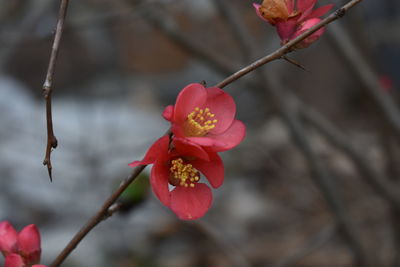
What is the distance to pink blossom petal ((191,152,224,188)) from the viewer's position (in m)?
0.67

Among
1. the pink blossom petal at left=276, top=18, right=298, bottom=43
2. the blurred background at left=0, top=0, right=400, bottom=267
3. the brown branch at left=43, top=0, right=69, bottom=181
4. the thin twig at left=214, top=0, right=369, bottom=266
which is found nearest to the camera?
the brown branch at left=43, top=0, right=69, bottom=181

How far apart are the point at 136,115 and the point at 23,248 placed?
7.44 feet

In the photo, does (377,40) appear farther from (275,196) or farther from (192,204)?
(192,204)

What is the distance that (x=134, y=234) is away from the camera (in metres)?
2.53

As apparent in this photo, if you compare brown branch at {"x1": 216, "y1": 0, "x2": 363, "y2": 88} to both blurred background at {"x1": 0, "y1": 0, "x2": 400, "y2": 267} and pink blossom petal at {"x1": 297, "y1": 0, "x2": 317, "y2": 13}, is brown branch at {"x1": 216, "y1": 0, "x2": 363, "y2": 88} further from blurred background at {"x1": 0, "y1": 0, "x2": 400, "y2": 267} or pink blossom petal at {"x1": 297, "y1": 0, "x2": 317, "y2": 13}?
blurred background at {"x1": 0, "y1": 0, "x2": 400, "y2": 267}

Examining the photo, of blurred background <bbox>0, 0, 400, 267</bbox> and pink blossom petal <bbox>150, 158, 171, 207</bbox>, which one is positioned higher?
pink blossom petal <bbox>150, 158, 171, 207</bbox>

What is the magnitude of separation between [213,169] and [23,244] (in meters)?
0.27

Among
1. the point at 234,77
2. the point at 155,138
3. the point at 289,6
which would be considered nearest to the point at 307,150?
the point at 289,6

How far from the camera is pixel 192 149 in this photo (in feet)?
2.07

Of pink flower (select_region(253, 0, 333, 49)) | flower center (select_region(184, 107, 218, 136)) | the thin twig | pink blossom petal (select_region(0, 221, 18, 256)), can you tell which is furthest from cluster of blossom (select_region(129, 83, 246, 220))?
the thin twig

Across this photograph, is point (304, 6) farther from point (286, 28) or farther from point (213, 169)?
point (213, 169)

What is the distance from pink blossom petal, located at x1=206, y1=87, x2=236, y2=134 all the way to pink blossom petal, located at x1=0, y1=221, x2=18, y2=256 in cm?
30

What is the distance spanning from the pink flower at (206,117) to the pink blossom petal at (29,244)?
25cm

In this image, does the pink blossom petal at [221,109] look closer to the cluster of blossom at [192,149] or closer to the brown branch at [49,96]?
the cluster of blossom at [192,149]
